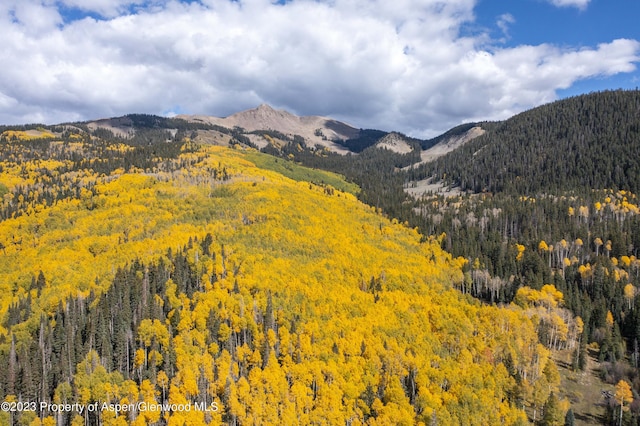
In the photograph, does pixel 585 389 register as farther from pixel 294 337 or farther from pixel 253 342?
pixel 253 342

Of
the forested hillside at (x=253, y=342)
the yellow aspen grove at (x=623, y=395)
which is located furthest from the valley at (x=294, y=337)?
the yellow aspen grove at (x=623, y=395)

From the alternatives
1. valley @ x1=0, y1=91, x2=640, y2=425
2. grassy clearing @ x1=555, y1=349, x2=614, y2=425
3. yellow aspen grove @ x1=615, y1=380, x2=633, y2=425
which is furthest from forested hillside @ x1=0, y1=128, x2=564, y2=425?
yellow aspen grove @ x1=615, y1=380, x2=633, y2=425

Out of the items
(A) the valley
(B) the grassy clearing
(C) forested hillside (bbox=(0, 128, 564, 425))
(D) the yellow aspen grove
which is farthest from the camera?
(B) the grassy clearing

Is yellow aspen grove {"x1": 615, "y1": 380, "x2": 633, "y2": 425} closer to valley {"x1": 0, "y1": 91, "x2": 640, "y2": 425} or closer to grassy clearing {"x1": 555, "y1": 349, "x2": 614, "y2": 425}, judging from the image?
valley {"x1": 0, "y1": 91, "x2": 640, "y2": 425}

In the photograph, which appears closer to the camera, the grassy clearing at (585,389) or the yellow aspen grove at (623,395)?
the yellow aspen grove at (623,395)

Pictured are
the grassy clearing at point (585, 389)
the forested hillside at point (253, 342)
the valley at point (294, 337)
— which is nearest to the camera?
the forested hillside at point (253, 342)

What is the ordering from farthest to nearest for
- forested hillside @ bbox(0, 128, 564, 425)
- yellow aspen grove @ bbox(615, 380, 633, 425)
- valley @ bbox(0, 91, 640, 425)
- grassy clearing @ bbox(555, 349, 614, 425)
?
1. grassy clearing @ bbox(555, 349, 614, 425)
2. yellow aspen grove @ bbox(615, 380, 633, 425)
3. valley @ bbox(0, 91, 640, 425)
4. forested hillside @ bbox(0, 128, 564, 425)

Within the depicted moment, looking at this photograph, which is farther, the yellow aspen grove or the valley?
the yellow aspen grove

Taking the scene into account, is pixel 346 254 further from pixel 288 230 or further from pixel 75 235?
pixel 75 235

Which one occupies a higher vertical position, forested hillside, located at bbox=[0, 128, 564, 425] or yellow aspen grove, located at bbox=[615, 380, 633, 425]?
forested hillside, located at bbox=[0, 128, 564, 425]

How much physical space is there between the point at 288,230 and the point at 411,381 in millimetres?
92628

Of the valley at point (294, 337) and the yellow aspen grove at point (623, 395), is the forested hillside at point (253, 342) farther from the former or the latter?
the yellow aspen grove at point (623, 395)

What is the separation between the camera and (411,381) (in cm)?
11731

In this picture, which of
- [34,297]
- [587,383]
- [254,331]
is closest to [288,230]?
[254,331]
